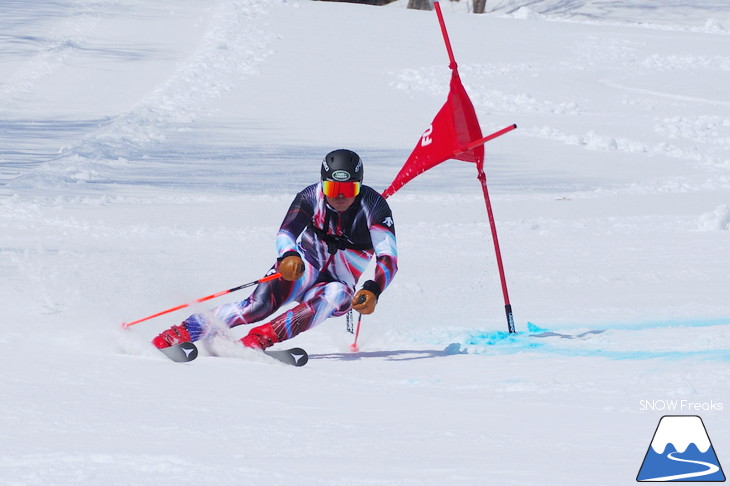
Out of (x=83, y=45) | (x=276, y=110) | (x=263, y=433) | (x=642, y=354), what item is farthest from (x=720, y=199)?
(x=83, y=45)

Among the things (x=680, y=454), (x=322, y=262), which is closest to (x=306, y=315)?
(x=322, y=262)

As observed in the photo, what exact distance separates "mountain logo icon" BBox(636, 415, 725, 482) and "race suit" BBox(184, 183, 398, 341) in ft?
7.16

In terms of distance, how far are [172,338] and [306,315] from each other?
66 centimetres

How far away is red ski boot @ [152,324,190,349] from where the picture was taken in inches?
218

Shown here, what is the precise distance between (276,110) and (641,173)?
588 cm

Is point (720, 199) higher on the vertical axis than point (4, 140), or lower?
lower

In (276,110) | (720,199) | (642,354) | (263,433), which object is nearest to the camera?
(263,433)

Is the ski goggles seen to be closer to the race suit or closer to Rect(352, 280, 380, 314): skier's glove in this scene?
the race suit

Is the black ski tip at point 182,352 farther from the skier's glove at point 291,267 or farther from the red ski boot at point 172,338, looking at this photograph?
the skier's glove at point 291,267

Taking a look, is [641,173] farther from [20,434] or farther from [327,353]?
[20,434]

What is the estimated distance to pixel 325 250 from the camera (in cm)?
604

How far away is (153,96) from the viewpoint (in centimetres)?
1723

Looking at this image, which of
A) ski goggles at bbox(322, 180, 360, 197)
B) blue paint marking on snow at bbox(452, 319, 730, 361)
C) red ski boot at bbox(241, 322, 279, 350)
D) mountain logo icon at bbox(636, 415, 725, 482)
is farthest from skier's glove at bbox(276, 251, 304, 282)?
mountain logo icon at bbox(636, 415, 725, 482)

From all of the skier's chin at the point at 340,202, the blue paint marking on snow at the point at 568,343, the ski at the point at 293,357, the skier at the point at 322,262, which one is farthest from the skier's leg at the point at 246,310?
the blue paint marking on snow at the point at 568,343
